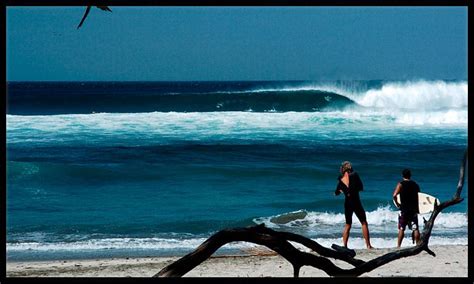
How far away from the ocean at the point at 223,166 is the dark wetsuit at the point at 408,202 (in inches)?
7.8

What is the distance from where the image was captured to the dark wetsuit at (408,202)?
9695 mm

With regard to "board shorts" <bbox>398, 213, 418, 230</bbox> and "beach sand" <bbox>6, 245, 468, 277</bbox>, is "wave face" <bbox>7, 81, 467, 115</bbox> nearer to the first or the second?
"board shorts" <bbox>398, 213, 418, 230</bbox>

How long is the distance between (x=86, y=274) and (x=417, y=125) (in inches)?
1068

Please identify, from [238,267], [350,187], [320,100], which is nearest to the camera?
[238,267]

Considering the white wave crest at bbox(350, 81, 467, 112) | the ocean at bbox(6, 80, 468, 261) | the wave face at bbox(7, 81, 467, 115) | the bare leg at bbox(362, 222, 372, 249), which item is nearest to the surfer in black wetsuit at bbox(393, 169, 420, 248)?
the ocean at bbox(6, 80, 468, 261)

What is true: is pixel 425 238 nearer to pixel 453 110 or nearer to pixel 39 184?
pixel 39 184

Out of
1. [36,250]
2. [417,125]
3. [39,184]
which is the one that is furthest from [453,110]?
[36,250]

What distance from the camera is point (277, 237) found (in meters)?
3.28

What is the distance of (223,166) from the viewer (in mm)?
21406

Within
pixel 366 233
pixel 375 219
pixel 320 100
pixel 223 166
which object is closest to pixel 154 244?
pixel 366 233

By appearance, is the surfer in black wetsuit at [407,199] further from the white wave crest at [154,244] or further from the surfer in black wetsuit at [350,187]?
the white wave crest at [154,244]

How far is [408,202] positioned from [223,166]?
11949 millimetres

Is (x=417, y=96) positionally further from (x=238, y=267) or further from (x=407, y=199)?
(x=238, y=267)

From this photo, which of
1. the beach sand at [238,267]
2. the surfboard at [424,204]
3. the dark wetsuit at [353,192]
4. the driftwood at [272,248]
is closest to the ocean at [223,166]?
the surfboard at [424,204]
